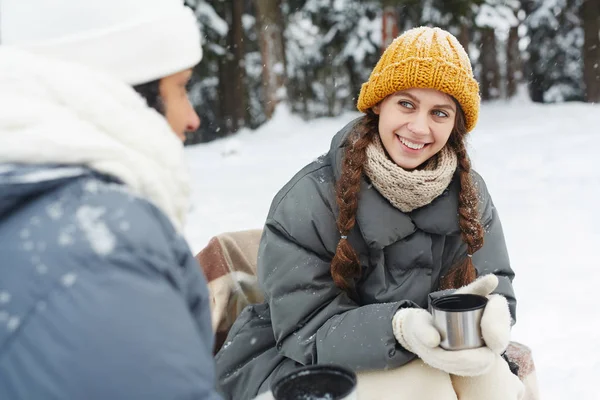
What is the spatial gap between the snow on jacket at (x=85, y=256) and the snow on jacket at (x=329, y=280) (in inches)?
44.1

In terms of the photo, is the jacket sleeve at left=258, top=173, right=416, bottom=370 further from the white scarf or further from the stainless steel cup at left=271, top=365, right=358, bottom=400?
the white scarf

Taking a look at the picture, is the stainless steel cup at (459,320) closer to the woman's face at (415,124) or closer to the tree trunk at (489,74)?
the woman's face at (415,124)

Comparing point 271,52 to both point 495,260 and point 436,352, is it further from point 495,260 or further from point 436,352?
point 436,352

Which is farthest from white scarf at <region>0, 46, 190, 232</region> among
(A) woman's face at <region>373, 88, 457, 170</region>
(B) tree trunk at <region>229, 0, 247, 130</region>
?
(B) tree trunk at <region>229, 0, 247, 130</region>

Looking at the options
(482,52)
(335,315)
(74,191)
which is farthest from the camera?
(482,52)

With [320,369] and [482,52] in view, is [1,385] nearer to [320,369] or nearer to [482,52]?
[320,369]

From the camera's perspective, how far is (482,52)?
1708 centimetres

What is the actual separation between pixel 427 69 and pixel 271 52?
36.3 feet

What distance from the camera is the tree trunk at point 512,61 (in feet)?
60.1

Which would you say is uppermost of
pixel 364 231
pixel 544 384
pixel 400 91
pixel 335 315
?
pixel 400 91

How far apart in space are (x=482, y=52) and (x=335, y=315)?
16138 mm

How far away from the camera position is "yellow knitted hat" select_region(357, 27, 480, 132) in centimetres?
247

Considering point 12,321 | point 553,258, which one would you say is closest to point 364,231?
point 12,321

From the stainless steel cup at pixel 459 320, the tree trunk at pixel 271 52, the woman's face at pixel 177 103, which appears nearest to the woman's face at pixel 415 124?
the stainless steel cup at pixel 459 320
